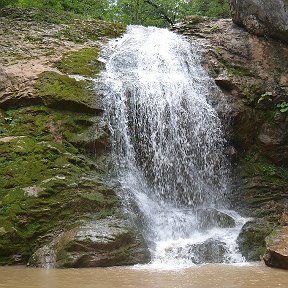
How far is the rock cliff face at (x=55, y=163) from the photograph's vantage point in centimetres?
747

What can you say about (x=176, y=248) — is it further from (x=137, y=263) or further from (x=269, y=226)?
(x=269, y=226)

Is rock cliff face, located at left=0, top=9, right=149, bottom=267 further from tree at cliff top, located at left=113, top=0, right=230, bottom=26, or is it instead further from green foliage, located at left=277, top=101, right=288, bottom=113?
tree at cliff top, located at left=113, top=0, right=230, bottom=26

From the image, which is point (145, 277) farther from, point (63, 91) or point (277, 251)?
point (63, 91)

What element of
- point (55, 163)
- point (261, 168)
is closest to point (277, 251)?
point (55, 163)

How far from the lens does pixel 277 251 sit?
6.88m

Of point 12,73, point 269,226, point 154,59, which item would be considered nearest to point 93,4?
point 154,59

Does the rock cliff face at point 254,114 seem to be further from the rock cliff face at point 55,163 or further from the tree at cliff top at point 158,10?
the tree at cliff top at point 158,10

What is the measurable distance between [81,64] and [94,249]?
20.5 feet

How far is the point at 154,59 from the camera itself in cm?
1301

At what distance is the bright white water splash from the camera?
882 cm

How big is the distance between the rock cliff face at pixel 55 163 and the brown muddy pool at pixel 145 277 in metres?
0.57

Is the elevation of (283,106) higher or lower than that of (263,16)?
lower

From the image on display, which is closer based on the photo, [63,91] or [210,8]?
[63,91]

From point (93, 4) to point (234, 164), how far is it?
12.6 meters
